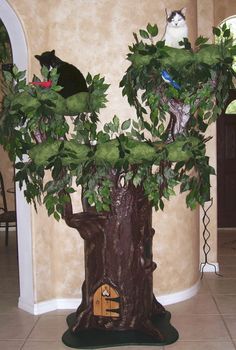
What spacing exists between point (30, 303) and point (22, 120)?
5.50ft

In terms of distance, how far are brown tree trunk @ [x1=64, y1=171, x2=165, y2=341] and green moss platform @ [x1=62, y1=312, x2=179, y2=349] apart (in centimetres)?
4

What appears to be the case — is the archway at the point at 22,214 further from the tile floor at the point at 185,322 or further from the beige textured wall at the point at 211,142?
the beige textured wall at the point at 211,142

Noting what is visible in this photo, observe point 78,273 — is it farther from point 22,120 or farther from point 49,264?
point 22,120

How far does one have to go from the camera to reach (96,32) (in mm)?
3930

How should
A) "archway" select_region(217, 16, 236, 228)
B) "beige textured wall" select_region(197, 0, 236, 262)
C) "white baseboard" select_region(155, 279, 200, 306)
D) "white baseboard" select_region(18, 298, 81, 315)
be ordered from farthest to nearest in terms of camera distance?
"archway" select_region(217, 16, 236, 228) → "beige textured wall" select_region(197, 0, 236, 262) → "white baseboard" select_region(155, 279, 200, 306) → "white baseboard" select_region(18, 298, 81, 315)

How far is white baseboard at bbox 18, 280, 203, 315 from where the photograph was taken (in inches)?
158

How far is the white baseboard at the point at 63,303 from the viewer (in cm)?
402

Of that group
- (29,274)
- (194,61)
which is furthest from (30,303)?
(194,61)

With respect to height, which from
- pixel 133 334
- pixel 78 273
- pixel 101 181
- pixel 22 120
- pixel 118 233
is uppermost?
pixel 22 120

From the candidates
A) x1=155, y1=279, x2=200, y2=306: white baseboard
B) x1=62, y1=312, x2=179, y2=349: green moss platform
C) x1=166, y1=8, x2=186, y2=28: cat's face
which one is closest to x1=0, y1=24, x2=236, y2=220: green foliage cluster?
x1=166, y1=8, x2=186, y2=28: cat's face

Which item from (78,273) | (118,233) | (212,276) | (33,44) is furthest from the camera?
(212,276)

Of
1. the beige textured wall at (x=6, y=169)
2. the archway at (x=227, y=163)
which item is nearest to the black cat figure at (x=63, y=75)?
the archway at (x=227, y=163)

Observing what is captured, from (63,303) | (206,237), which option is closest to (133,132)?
(63,303)

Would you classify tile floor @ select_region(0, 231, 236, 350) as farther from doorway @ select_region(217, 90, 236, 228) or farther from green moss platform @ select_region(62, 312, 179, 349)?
doorway @ select_region(217, 90, 236, 228)
